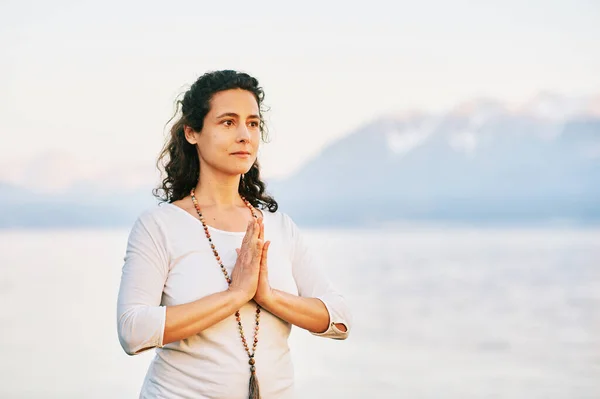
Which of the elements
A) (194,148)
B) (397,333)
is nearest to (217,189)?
(194,148)

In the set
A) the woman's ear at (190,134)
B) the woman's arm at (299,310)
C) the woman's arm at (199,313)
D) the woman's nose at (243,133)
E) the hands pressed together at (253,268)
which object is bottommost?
the woman's arm at (199,313)

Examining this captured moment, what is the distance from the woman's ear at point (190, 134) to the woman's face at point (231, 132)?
0.06m

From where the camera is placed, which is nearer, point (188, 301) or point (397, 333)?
point (188, 301)

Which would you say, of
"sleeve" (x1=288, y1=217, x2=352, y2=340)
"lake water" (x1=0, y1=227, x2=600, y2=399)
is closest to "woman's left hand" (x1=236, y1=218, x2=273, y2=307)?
"sleeve" (x1=288, y1=217, x2=352, y2=340)

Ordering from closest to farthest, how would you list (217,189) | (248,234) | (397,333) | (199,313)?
(199,313), (248,234), (217,189), (397,333)

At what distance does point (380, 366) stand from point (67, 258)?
783cm

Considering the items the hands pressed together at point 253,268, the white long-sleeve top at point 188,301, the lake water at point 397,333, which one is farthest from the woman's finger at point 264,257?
the lake water at point 397,333

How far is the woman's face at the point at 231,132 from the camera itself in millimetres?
2271

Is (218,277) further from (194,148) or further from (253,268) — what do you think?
(194,148)

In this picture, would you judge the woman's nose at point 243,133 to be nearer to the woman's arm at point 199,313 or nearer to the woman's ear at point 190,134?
the woman's ear at point 190,134

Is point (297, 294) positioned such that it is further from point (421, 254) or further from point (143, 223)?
point (421, 254)

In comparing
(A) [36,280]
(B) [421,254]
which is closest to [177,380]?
(A) [36,280]

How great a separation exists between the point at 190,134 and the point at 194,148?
6 centimetres

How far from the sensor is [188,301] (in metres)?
2.17
